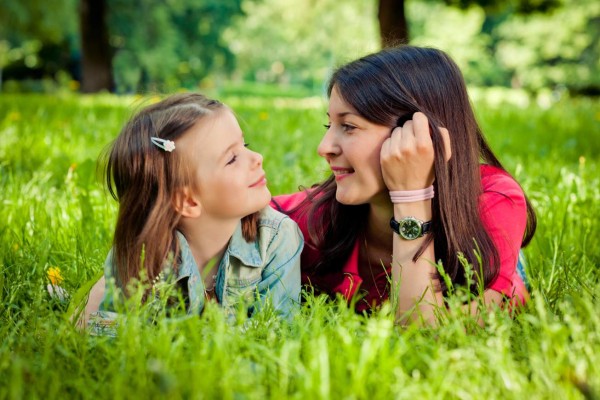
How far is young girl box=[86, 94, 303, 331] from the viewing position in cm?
221

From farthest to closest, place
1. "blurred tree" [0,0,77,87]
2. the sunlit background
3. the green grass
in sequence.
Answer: the sunlit background < "blurred tree" [0,0,77,87] < the green grass

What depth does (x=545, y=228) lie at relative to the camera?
3.03 meters

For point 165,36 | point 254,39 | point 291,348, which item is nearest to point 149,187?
point 291,348

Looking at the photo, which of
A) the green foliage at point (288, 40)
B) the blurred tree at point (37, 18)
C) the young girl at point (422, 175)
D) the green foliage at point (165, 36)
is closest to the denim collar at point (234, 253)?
the young girl at point (422, 175)

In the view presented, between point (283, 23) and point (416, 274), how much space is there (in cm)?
5385

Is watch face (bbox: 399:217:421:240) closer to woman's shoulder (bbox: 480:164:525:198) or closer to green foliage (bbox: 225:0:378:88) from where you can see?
woman's shoulder (bbox: 480:164:525:198)

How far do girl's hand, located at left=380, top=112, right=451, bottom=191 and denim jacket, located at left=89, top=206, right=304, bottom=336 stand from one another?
1.45 feet

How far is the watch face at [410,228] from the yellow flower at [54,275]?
1178 mm

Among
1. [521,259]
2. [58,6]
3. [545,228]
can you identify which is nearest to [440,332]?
[521,259]

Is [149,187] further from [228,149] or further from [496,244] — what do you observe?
[496,244]

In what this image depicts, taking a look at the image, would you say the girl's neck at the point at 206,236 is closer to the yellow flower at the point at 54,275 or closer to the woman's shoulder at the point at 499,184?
the yellow flower at the point at 54,275

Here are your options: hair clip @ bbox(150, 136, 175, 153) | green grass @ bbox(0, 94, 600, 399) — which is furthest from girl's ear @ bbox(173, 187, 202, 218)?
green grass @ bbox(0, 94, 600, 399)

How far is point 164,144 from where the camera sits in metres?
2.22

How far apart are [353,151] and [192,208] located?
56 centimetres
